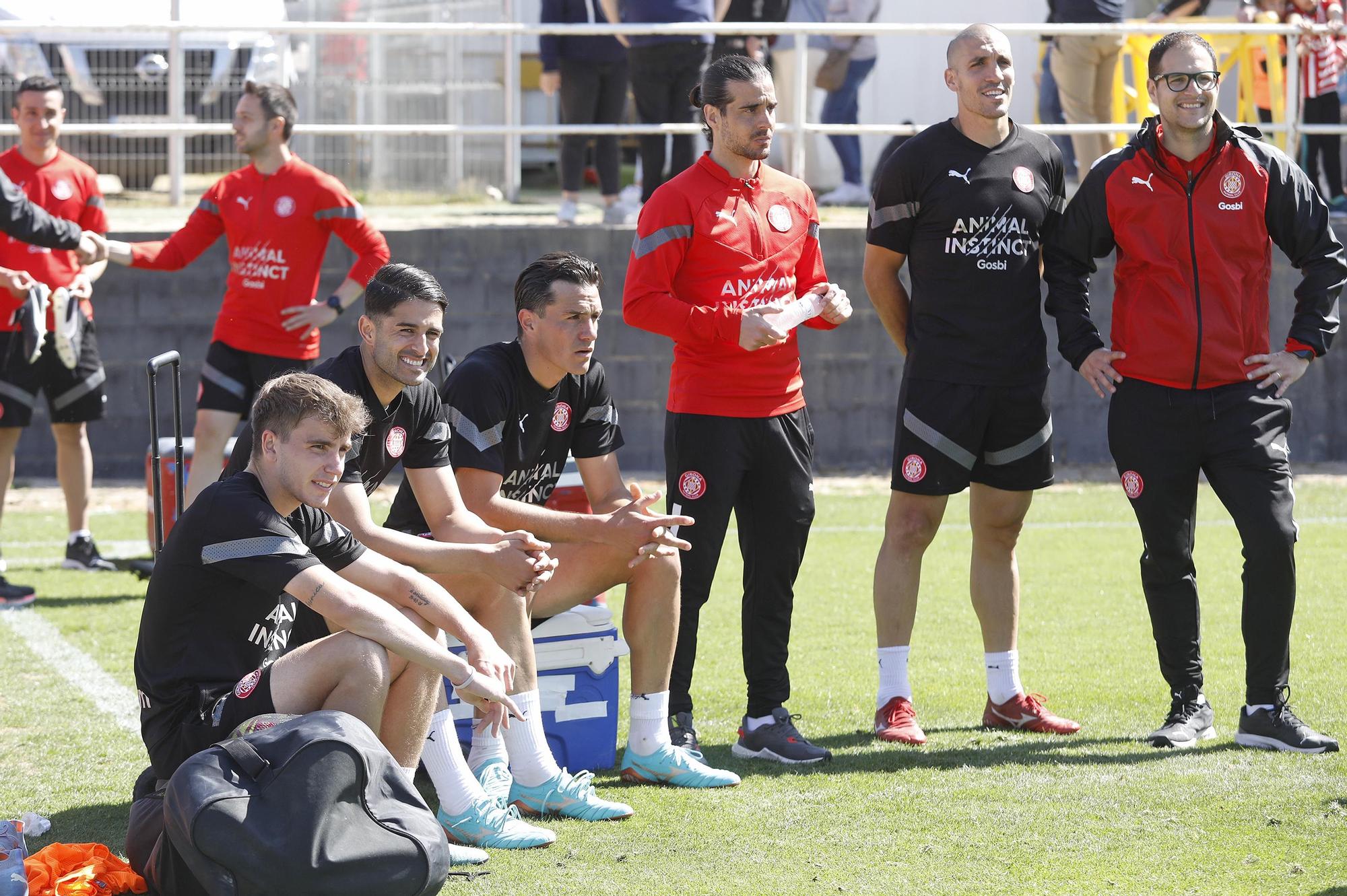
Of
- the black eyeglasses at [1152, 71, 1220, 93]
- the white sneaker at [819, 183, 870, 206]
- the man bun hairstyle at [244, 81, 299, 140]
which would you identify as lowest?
the white sneaker at [819, 183, 870, 206]

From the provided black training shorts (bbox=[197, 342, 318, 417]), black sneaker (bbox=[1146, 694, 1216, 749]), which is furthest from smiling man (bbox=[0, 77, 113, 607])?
black sneaker (bbox=[1146, 694, 1216, 749])

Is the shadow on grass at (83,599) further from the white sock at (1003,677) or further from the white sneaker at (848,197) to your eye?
the white sneaker at (848,197)

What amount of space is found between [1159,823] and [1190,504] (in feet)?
4.54

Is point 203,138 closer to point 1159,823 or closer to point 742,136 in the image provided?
point 742,136

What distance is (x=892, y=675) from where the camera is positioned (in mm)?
5918

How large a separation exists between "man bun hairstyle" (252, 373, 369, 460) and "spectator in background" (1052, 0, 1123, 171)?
8.77 metres

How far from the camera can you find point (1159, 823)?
475 cm

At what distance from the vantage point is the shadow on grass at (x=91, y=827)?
468 centimetres

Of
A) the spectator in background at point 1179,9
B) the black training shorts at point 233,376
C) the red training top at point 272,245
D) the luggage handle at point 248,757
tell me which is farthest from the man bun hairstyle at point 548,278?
the spectator in background at point 1179,9

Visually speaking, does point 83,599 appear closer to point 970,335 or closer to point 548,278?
point 548,278

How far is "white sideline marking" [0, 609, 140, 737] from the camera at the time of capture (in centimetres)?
605

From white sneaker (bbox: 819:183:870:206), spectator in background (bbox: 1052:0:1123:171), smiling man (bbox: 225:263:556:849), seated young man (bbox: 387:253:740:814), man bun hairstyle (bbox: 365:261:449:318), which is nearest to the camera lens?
smiling man (bbox: 225:263:556:849)

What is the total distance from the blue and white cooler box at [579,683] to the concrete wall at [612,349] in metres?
5.96

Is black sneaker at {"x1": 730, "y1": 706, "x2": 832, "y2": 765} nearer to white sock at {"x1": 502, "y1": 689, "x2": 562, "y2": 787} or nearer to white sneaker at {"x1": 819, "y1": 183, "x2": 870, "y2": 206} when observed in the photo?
white sock at {"x1": 502, "y1": 689, "x2": 562, "y2": 787}
